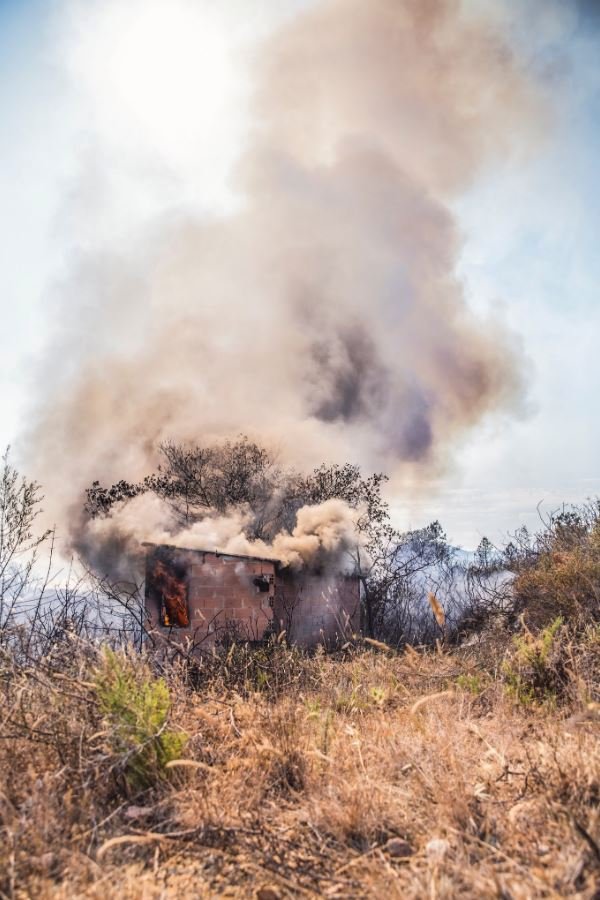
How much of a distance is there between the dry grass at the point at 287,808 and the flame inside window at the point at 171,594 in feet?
27.0

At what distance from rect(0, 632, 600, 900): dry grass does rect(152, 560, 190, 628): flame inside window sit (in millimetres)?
8216

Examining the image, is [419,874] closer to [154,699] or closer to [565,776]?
[565,776]

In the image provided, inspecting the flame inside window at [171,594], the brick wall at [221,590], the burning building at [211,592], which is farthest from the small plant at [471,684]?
the flame inside window at [171,594]

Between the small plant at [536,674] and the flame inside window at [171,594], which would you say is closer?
the small plant at [536,674]

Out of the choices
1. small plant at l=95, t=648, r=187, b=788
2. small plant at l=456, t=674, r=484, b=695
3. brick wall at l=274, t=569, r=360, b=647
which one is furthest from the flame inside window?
small plant at l=95, t=648, r=187, b=788

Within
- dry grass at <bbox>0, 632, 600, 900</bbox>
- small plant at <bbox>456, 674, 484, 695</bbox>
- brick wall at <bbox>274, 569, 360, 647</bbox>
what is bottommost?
dry grass at <bbox>0, 632, 600, 900</bbox>

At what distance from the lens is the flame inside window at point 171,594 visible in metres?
12.4

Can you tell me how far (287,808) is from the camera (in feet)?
10.4

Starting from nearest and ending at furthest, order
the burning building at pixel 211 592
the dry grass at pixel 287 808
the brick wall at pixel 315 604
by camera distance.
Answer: the dry grass at pixel 287 808 → the burning building at pixel 211 592 → the brick wall at pixel 315 604

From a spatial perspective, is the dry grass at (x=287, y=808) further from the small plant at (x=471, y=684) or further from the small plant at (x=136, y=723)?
the small plant at (x=471, y=684)

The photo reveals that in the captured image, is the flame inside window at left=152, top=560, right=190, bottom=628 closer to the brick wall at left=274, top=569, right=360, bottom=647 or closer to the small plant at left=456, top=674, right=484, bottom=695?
the brick wall at left=274, top=569, right=360, bottom=647

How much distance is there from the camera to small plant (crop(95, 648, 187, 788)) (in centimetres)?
325

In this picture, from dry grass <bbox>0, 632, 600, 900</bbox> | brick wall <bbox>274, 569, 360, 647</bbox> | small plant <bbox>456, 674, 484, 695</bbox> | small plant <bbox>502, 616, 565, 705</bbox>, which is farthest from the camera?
brick wall <bbox>274, 569, 360, 647</bbox>

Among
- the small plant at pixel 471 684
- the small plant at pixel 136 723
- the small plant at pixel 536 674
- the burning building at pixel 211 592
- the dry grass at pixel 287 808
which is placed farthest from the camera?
the burning building at pixel 211 592
